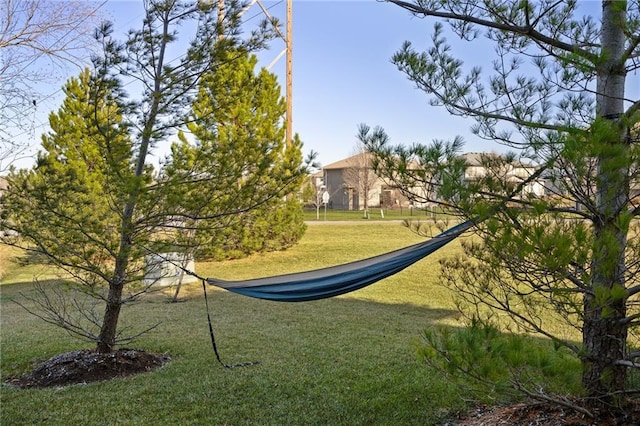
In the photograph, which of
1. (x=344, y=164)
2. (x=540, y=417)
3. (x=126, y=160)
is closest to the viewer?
(x=540, y=417)

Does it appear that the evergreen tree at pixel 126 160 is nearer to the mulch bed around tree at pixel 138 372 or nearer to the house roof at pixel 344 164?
the mulch bed around tree at pixel 138 372

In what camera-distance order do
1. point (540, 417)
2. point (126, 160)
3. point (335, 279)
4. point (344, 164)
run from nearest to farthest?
point (540, 417) < point (335, 279) < point (126, 160) < point (344, 164)

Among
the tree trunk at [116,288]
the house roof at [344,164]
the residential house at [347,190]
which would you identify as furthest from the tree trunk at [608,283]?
the residential house at [347,190]

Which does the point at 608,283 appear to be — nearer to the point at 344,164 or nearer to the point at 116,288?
the point at 116,288

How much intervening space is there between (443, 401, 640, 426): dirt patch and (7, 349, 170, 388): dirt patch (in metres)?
2.23

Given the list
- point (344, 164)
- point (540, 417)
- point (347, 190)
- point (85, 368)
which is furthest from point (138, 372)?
point (344, 164)

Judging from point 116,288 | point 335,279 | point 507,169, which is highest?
point 507,169

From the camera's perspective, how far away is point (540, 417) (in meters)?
2.08

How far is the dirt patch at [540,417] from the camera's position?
188 centimetres

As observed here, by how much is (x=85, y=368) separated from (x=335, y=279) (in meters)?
1.91

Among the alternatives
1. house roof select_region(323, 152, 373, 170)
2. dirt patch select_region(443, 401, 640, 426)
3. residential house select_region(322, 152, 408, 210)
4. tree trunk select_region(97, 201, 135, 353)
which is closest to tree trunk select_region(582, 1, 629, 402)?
dirt patch select_region(443, 401, 640, 426)

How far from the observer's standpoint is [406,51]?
85.4 inches

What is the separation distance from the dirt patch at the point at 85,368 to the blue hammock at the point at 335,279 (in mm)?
906

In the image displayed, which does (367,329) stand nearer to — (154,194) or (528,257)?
(154,194)
